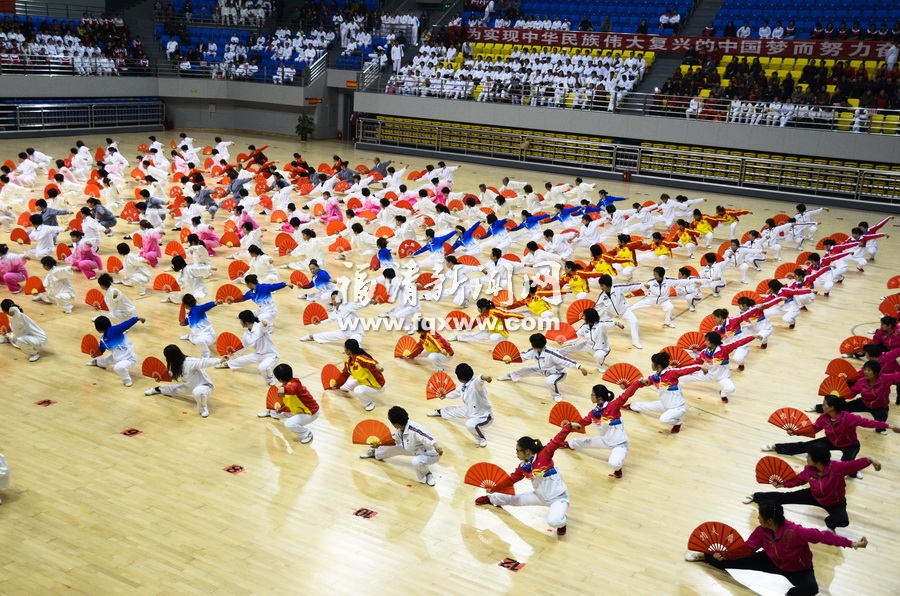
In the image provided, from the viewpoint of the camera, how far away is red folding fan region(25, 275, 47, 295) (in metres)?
11.9

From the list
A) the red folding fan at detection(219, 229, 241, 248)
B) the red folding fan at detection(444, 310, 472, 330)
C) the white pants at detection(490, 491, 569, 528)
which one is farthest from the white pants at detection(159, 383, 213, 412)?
the red folding fan at detection(219, 229, 241, 248)

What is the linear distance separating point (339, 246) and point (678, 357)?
7731 mm

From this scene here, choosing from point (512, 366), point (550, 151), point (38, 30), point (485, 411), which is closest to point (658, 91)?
point (550, 151)

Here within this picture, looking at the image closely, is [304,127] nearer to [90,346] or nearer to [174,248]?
[174,248]

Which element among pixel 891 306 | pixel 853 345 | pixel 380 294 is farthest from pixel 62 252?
pixel 891 306

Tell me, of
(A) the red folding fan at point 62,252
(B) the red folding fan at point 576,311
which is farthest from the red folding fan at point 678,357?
(A) the red folding fan at point 62,252

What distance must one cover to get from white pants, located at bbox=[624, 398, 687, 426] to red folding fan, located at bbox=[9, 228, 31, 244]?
37.2ft

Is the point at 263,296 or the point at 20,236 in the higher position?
the point at 263,296

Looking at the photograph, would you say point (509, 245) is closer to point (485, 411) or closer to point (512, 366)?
point (512, 366)

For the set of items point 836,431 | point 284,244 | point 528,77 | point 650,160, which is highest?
point 528,77

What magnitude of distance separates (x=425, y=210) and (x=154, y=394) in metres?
9.39

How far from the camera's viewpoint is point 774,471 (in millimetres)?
7305

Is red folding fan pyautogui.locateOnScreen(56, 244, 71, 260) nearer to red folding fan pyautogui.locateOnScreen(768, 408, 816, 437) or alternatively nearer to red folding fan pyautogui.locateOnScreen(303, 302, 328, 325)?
red folding fan pyautogui.locateOnScreen(303, 302, 328, 325)

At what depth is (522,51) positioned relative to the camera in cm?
2877
